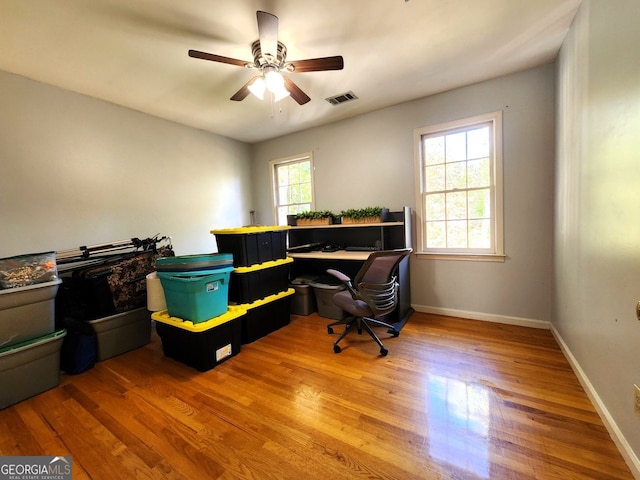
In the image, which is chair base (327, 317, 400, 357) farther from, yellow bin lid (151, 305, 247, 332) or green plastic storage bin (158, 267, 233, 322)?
green plastic storage bin (158, 267, 233, 322)

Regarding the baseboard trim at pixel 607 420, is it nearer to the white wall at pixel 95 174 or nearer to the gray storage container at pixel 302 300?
the gray storage container at pixel 302 300

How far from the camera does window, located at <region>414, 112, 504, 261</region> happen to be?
9.18ft

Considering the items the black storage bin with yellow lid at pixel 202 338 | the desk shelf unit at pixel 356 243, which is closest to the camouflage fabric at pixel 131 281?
the black storage bin with yellow lid at pixel 202 338

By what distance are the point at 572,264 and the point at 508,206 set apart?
0.94 meters

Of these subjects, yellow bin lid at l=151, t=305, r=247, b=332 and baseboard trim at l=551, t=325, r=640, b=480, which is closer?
Answer: baseboard trim at l=551, t=325, r=640, b=480

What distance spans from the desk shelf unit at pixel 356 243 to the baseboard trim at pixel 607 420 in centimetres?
136

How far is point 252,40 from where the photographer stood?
2006 mm

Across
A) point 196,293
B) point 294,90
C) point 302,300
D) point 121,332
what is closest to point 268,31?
point 294,90

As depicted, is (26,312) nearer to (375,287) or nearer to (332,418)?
(332,418)

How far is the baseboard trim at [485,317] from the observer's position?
8.75ft

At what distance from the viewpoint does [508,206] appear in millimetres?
2732

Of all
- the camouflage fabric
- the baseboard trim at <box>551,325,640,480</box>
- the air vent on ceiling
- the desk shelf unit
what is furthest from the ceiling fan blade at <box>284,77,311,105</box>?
the baseboard trim at <box>551,325,640,480</box>

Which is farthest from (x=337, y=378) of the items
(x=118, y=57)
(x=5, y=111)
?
(x=5, y=111)

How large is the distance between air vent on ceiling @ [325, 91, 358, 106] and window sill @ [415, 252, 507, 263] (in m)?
2.08
